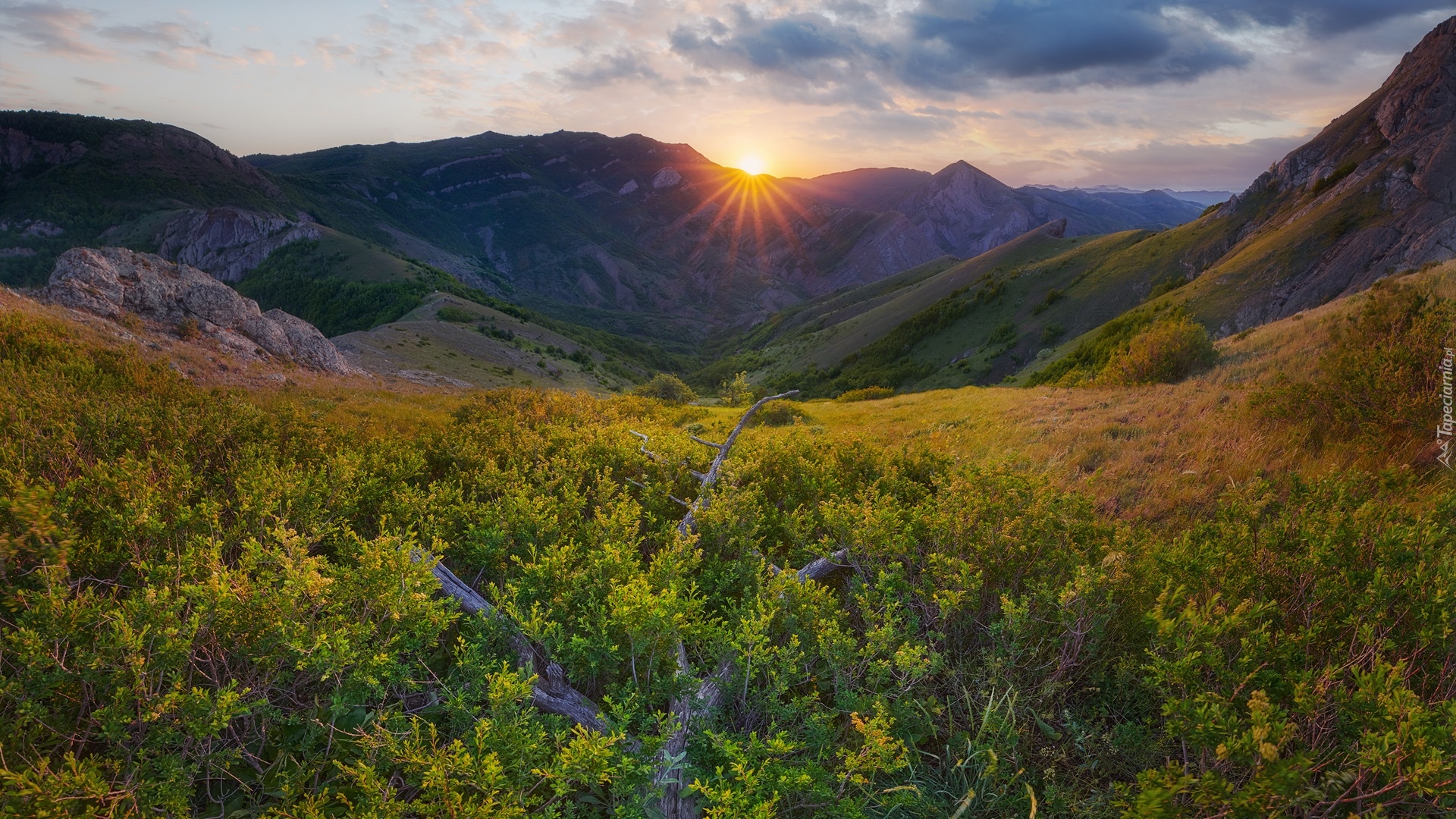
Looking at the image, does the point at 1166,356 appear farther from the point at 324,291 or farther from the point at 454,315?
the point at 324,291

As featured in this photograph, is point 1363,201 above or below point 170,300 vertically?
above

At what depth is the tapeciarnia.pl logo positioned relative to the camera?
24.8 ft

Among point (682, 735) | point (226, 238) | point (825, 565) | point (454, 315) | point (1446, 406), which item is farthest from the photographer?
point (226, 238)

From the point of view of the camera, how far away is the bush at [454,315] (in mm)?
80812

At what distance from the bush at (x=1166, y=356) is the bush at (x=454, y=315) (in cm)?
8057

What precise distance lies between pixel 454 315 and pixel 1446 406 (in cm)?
9107

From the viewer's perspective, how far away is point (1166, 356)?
60.0ft

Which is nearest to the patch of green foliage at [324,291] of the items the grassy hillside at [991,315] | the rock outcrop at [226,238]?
the rock outcrop at [226,238]

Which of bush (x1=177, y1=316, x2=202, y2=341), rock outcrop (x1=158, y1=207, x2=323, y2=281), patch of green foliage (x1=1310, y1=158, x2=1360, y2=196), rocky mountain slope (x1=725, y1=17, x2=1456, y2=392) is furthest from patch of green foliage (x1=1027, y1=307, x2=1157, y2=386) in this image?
rock outcrop (x1=158, y1=207, x2=323, y2=281)

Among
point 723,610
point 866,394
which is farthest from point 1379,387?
point 866,394

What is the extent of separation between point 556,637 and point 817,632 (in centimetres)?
192

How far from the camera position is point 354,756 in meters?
3.27

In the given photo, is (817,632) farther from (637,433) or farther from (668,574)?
(637,433)

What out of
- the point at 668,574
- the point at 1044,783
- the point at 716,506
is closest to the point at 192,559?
the point at 668,574
